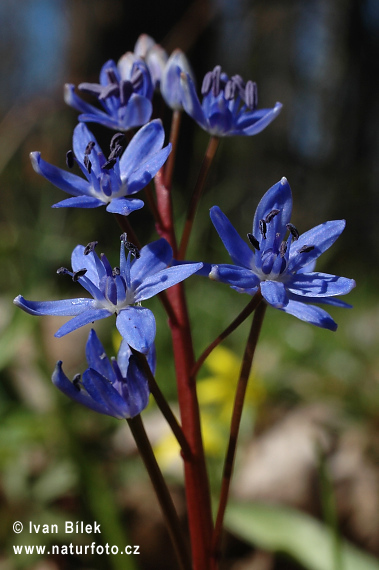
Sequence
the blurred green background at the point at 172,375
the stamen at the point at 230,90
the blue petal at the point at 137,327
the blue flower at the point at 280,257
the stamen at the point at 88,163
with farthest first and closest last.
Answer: the blurred green background at the point at 172,375 → the stamen at the point at 230,90 → the stamen at the point at 88,163 → the blue flower at the point at 280,257 → the blue petal at the point at 137,327

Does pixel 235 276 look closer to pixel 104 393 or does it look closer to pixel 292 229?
pixel 292 229

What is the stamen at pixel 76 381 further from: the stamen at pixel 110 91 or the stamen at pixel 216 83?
the stamen at pixel 216 83

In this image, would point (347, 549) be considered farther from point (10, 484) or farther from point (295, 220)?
point (295, 220)

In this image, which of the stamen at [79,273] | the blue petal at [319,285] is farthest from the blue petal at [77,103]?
the blue petal at [319,285]

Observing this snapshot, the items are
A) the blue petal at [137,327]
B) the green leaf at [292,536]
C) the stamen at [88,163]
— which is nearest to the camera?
the blue petal at [137,327]

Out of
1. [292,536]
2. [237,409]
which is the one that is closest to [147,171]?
[237,409]

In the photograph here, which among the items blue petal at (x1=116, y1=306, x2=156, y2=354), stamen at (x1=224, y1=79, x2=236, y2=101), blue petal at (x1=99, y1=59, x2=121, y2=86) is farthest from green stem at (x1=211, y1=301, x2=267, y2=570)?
blue petal at (x1=99, y1=59, x2=121, y2=86)

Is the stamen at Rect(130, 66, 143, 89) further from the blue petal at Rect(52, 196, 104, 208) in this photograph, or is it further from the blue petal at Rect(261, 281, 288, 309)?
the blue petal at Rect(261, 281, 288, 309)
